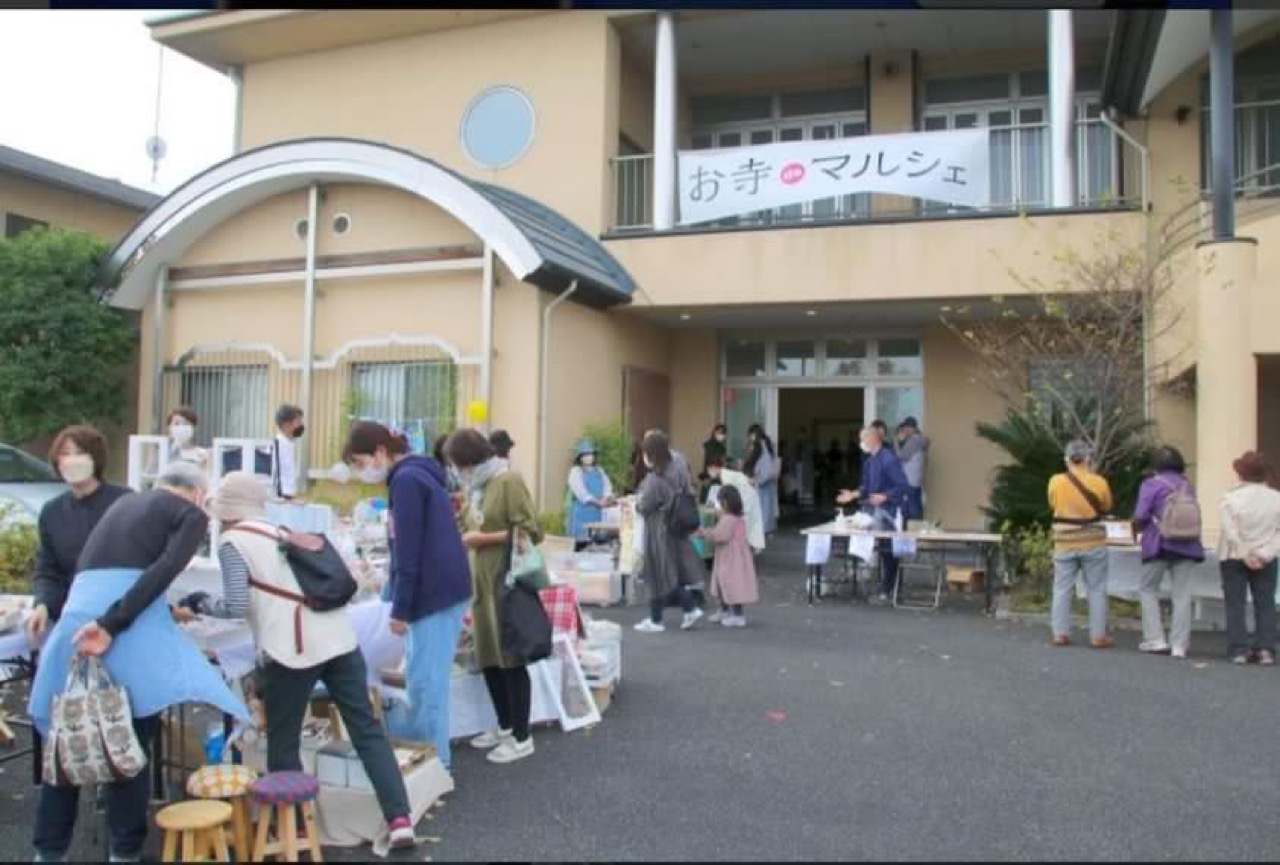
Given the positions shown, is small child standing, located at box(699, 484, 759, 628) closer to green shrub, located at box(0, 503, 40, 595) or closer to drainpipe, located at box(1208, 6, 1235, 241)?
drainpipe, located at box(1208, 6, 1235, 241)

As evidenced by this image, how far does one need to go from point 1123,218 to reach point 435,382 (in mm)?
8211

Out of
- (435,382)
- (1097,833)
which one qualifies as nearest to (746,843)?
(1097,833)

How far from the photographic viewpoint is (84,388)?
13969 mm

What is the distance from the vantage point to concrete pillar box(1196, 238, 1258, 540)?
9305mm

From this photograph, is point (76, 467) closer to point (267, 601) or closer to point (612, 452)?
point (267, 601)

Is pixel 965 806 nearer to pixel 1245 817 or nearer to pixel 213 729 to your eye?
pixel 1245 817

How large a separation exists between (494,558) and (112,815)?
2.08 metres

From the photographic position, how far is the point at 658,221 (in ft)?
44.4

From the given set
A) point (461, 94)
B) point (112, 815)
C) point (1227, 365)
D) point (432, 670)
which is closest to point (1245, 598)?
point (1227, 365)

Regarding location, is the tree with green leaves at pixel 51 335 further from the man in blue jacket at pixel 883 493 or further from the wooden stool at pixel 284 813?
the wooden stool at pixel 284 813

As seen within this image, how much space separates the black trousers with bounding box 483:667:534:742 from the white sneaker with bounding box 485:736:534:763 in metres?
0.03

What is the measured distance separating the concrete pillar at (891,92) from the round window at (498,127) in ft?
16.8

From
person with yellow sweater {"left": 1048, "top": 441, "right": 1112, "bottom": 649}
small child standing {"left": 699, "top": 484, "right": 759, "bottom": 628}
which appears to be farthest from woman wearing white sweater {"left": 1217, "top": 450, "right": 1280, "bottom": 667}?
small child standing {"left": 699, "top": 484, "right": 759, "bottom": 628}

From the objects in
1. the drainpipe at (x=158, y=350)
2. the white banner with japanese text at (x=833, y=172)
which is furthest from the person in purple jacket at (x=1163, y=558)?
the drainpipe at (x=158, y=350)
